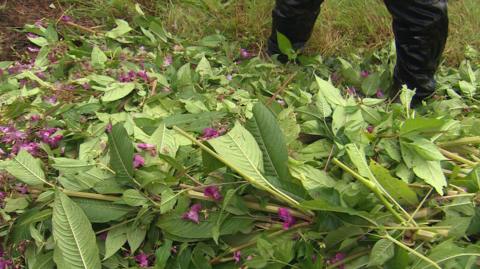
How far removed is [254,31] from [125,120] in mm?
1082

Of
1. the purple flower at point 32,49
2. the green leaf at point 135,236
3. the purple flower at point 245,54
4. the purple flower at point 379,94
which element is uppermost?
the green leaf at point 135,236

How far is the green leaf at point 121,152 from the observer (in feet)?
3.34

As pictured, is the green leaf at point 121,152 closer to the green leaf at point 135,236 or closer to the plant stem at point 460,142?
the green leaf at point 135,236

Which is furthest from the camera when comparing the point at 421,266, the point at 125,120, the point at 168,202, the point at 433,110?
the point at 433,110

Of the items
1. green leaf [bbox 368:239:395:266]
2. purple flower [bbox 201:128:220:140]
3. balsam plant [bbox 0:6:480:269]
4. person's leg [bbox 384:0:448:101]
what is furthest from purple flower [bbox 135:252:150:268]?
person's leg [bbox 384:0:448:101]

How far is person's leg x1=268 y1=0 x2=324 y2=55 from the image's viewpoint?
2002 mm

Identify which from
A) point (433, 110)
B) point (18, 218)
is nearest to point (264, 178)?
point (18, 218)

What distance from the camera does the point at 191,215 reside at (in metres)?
1.00

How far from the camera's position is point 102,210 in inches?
40.4

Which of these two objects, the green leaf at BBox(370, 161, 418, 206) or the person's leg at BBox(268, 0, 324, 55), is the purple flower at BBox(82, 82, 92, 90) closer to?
the person's leg at BBox(268, 0, 324, 55)

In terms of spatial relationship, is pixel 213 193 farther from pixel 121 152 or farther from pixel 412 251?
pixel 412 251

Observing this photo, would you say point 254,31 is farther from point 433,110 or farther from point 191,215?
point 191,215

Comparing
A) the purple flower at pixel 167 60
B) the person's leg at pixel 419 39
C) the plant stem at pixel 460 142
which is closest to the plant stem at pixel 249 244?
the plant stem at pixel 460 142

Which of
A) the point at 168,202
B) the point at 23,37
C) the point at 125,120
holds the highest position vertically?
the point at 168,202
